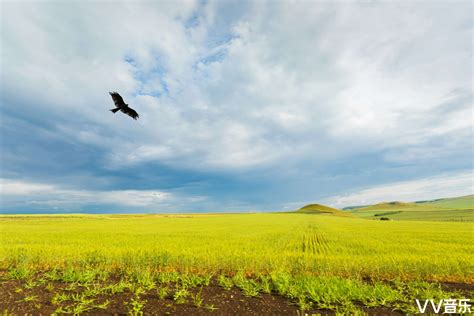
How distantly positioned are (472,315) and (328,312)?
13.6 ft

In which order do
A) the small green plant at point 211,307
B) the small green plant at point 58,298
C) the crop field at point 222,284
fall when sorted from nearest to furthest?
the small green plant at point 211,307 → the crop field at point 222,284 → the small green plant at point 58,298

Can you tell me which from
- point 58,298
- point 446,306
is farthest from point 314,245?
point 58,298

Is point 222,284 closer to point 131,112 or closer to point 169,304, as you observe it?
point 169,304

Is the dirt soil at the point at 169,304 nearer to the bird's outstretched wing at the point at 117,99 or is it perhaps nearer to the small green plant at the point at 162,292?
the small green plant at the point at 162,292

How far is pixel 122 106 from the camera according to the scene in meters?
8.35

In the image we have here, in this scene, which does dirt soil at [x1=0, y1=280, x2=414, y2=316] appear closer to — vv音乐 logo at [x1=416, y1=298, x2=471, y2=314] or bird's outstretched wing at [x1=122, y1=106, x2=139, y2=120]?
vv音乐 logo at [x1=416, y1=298, x2=471, y2=314]

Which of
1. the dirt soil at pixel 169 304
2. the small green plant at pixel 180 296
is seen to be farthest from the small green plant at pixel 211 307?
the small green plant at pixel 180 296

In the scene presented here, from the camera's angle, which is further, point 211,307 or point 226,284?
point 226,284

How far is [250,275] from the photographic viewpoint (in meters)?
11.6

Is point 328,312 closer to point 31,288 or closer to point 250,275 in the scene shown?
point 250,275

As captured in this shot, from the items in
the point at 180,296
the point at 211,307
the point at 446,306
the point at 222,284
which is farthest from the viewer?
the point at 222,284

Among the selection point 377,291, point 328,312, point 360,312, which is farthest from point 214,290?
point 377,291

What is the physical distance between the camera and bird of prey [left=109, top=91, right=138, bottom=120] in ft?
26.6

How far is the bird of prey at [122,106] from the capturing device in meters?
8.09
